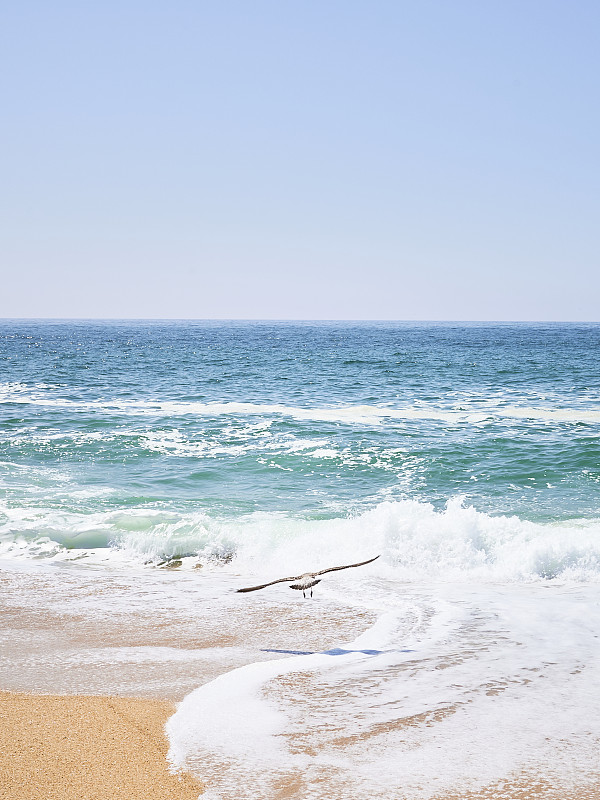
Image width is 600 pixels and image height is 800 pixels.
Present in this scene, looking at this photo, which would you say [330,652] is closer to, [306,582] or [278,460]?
[306,582]

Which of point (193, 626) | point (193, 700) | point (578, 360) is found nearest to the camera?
point (193, 700)

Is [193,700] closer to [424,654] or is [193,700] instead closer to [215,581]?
[424,654]

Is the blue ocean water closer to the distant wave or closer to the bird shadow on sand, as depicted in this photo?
the distant wave

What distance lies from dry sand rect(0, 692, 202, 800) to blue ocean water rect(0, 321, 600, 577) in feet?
19.0

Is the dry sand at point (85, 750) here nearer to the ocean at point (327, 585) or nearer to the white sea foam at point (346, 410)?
the ocean at point (327, 585)

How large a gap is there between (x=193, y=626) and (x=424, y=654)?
10.4 ft

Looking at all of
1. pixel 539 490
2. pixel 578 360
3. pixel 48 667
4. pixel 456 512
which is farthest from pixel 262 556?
pixel 578 360

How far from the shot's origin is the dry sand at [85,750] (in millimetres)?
5426

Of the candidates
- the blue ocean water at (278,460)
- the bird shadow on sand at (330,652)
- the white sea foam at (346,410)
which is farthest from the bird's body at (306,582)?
the white sea foam at (346,410)

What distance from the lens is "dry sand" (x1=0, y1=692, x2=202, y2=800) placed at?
17.8 ft

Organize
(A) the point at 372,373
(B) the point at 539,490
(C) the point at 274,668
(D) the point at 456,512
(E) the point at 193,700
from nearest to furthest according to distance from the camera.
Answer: (E) the point at 193,700 → (C) the point at 274,668 → (D) the point at 456,512 → (B) the point at 539,490 → (A) the point at 372,373

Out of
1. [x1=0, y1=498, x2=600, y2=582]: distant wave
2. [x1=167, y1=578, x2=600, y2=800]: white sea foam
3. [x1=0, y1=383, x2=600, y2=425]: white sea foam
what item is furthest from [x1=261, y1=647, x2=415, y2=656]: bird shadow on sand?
[x1=0, y1=383, x2=600, y2=425]: white sea foam

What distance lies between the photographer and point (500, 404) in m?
29.1

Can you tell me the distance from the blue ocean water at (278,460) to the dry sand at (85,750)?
580 cm
